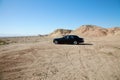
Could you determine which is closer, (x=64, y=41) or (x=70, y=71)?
(x=70, y=71)

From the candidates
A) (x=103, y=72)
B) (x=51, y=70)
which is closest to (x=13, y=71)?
(x=51, y=70)

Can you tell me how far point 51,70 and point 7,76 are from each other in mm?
2426

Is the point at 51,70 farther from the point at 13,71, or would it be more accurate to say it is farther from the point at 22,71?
the point at 13,71

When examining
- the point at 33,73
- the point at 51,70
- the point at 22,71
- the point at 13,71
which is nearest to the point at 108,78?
the point at 51,70

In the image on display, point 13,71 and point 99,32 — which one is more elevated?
point 99,32

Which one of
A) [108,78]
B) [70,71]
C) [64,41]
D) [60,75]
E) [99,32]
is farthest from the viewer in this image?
[99,32]

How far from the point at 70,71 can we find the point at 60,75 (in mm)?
894

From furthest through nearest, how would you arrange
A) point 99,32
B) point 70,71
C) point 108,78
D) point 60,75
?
point 99,32
point 70,71
point 60,75
point 108,78

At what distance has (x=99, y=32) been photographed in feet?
207

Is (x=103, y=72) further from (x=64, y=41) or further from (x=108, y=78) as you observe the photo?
(x=64, y=41)

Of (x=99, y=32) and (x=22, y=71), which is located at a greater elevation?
(x=99, y=32)

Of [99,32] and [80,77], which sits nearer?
[80,77]

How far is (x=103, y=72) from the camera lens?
7.94 meters

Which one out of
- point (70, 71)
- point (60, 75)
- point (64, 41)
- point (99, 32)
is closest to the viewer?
point (60, 75)
